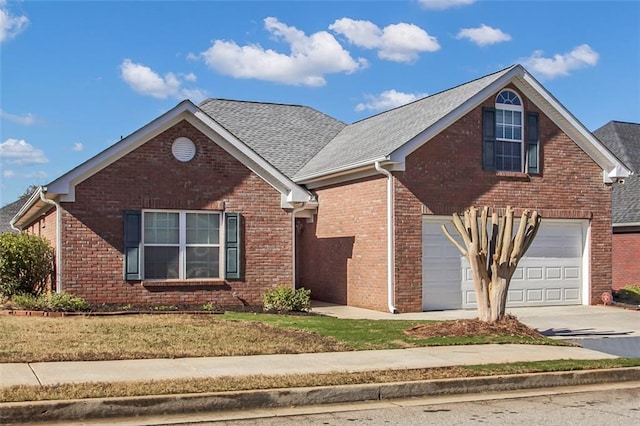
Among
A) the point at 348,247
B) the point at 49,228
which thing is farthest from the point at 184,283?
the point at 348,247

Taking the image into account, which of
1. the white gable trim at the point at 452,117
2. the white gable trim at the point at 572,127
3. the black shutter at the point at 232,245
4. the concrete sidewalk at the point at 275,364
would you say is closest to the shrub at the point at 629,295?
the white gable trim at the point at 572,127

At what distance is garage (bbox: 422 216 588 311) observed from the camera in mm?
19828

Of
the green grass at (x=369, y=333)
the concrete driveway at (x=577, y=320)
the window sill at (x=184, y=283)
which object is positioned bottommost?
the concrete driveway at (x=577, y=320)

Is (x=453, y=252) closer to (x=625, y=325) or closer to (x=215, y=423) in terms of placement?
(x=625, y=325)

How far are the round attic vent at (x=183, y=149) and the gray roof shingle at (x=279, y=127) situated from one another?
19.7 ft

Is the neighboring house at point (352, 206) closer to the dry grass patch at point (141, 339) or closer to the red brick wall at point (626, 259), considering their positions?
the dry grass patch at point (141, 339)

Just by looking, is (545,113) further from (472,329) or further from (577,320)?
(472,329)

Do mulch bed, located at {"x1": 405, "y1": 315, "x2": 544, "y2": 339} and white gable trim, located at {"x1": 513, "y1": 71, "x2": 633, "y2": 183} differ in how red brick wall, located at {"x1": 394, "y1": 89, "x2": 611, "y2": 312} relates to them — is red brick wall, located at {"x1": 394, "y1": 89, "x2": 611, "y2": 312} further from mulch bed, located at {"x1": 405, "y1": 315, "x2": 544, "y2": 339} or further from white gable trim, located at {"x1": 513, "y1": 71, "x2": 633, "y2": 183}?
mulch bed, located at {"x1": 405, "y1": 315, "x2": 544, "y2": 339}

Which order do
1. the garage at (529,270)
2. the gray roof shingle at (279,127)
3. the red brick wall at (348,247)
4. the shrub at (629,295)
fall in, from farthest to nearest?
1. the gray roof shingle at (279,127)
2. the shrub at (629,295)
3. the garage at (529,270)
4. the red brick wall at (348,247)

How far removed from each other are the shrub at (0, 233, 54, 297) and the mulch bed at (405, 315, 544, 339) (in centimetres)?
923

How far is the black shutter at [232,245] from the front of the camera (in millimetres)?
18703

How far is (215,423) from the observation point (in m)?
7.82

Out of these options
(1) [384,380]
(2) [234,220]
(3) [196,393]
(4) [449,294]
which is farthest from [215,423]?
(4) [449,294]

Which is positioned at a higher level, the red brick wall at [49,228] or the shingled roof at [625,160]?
the shingled roof at [625,160]
